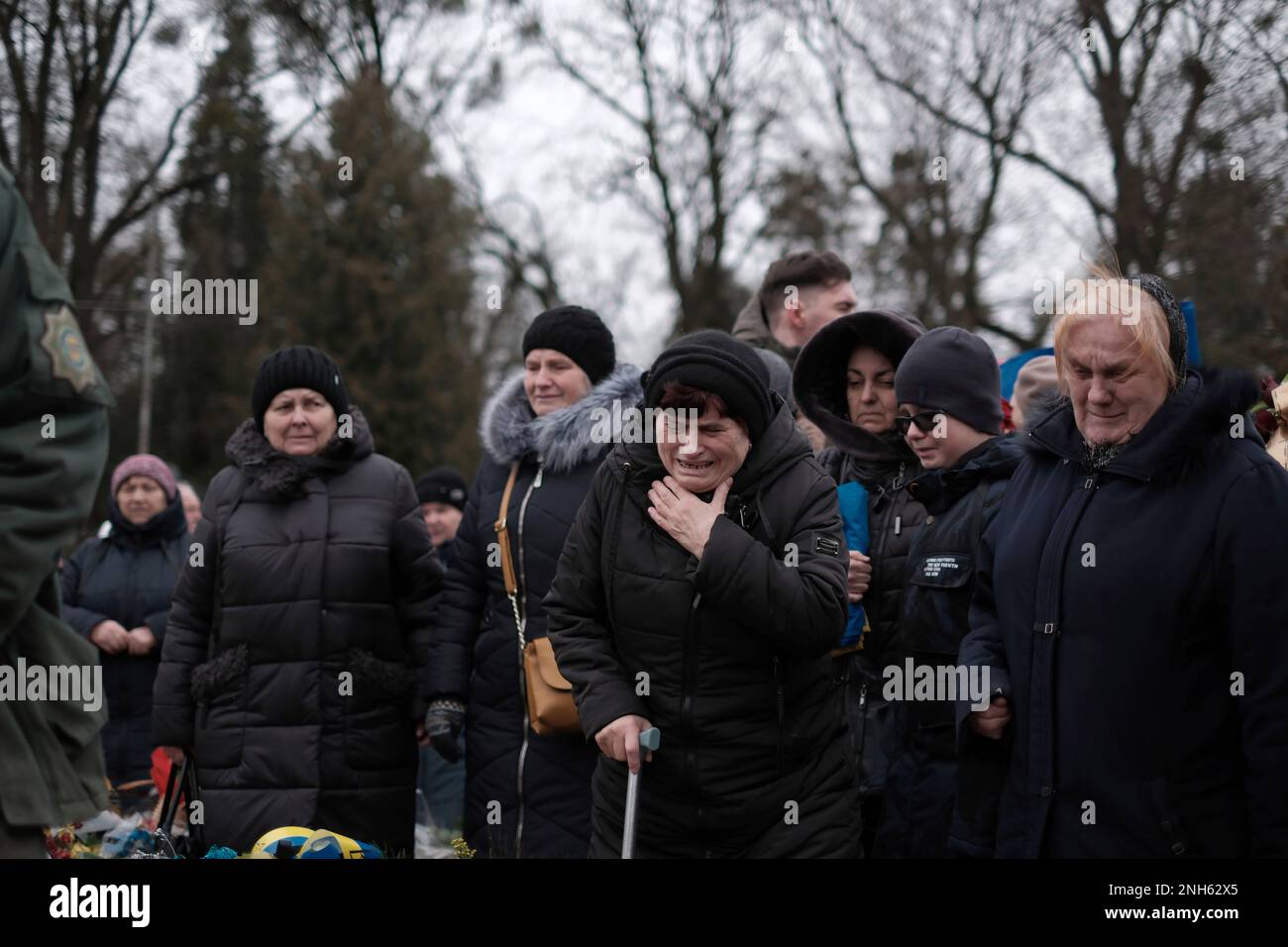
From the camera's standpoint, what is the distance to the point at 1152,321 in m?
3.17

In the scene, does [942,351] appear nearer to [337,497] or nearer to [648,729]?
[648,729]

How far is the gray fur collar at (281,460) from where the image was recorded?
4895 mm

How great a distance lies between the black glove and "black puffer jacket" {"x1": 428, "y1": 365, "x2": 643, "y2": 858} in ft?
0.13

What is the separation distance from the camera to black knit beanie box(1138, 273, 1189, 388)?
319 centimetres

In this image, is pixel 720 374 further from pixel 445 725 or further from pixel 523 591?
pixel 445 725

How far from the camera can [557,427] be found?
4715 mm

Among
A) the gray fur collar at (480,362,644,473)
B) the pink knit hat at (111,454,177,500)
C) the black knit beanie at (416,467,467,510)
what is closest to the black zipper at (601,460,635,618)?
the gray fur collar at (480,362,644,473)

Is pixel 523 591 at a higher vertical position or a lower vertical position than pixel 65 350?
lower

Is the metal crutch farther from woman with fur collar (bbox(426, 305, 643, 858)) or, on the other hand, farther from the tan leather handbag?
woman with fur collar (bbox(426, 305, 643, 858))

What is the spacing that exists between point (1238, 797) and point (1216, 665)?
0.28m

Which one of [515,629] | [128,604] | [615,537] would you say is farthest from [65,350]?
[128,604]

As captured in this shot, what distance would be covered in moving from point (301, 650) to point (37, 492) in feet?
8.01

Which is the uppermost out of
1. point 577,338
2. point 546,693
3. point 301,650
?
point 577,338

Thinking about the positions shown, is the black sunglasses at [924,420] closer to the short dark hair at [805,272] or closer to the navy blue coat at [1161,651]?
the navy blue coat at [1161,651]
